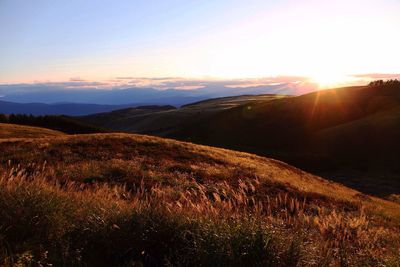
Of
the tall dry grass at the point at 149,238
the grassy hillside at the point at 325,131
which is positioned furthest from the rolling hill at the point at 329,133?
the tall dry grass at the point at 149,238

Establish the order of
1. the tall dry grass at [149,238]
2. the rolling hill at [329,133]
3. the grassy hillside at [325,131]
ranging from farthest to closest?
the grassy hillside at [325,131], the rolling hill at [329,133], the tall dry grass at [149,238]

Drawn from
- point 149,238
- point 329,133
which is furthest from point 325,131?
point 149,238

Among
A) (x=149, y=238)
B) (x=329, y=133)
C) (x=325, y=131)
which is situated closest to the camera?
(x=149, y=238)

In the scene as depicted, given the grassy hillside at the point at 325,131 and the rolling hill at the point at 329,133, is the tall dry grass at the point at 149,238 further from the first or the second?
the grassy hillside at the point at 325,131

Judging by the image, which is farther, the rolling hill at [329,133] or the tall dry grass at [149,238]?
the rolling hill at [329,133]

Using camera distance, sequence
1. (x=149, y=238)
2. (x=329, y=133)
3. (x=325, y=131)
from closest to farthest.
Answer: (x=149, y=238) < (x=329, y=133) < (x=325, y=131)

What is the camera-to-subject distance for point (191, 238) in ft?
21.6

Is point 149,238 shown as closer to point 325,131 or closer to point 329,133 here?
point 329,133

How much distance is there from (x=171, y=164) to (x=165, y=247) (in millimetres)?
17352

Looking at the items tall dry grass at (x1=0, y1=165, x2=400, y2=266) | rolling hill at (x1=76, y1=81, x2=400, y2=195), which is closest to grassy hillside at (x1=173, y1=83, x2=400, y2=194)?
rolling hill at (x1=76, y1=81, x2=400, y2=195)

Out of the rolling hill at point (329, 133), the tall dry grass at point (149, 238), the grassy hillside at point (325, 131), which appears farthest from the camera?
the grassy hillside at point (325, 131)

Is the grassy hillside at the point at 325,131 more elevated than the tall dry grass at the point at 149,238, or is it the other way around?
the tall dry grass at the point at 149,238

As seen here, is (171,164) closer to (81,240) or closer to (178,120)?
(81,240)

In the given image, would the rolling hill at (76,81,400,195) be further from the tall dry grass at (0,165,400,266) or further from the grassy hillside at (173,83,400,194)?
the tall dry grass at (0,165,400,266)
